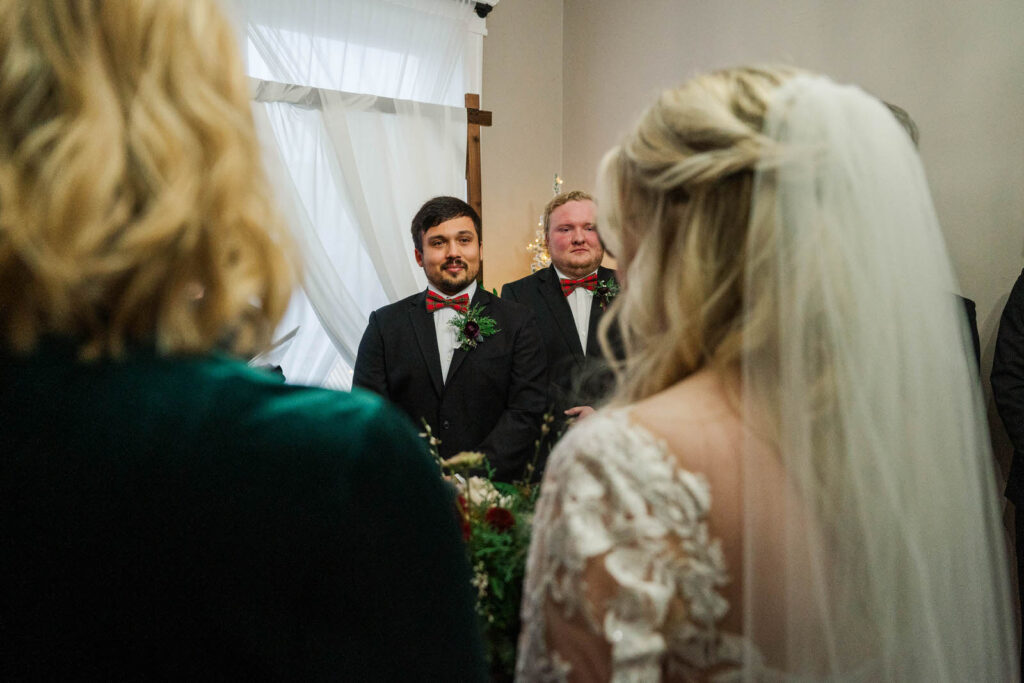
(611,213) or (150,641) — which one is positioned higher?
(611,213)

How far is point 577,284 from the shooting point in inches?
157

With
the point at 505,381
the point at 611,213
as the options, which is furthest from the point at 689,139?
the point at 505,381

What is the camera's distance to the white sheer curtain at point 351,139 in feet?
15.3

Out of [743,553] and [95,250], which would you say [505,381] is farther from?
[95,250]

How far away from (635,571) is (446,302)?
280 centimetres

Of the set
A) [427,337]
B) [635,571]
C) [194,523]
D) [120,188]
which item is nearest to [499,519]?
[635,571]

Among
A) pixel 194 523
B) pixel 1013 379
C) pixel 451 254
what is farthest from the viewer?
pixel 451 254

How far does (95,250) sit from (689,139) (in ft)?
2.43

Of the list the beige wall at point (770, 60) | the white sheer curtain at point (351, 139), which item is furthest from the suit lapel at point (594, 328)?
the beige wall at point (770, 60)

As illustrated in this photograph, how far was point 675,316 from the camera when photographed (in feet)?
3.33

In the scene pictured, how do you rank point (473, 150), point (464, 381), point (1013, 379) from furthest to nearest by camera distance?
point (473, 150) → point (464, 381) → point (1013, 379)

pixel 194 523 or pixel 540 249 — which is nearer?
pixel 194 523

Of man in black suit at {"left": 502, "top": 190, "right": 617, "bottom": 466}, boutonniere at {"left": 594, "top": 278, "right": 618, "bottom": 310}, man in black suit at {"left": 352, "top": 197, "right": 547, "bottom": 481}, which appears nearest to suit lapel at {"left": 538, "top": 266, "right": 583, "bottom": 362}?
man in black suit at {"left": 502, "top": 190, "right": 617, "bottom": 466}

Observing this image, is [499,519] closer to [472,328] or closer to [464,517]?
[464,517]
